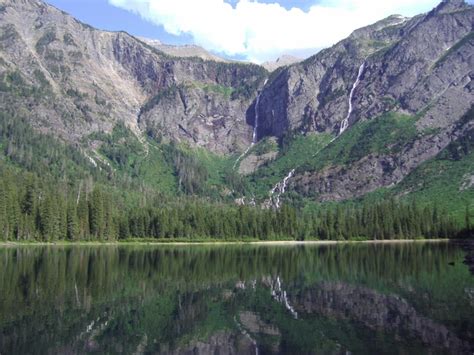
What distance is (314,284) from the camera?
6938cm

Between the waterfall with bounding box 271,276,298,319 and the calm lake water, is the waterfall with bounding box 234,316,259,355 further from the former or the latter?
the waterfall with bounding box 271,276,298,319

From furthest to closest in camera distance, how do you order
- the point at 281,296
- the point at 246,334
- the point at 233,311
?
the point at 281,296
the point at 233,311
the point at 246,334

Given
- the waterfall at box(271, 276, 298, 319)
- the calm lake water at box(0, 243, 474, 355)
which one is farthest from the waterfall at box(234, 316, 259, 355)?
the waterfall at box(271, 276, 298, 319)

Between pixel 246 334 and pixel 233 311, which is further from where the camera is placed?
pixel 233 311

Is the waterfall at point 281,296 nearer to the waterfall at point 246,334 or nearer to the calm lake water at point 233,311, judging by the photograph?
the calm lake water at point 233,311

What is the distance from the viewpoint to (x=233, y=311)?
49.7 m

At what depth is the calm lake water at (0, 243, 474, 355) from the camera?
36.2 m

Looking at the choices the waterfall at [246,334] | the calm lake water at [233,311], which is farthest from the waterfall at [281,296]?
the waterfall at [246,334]

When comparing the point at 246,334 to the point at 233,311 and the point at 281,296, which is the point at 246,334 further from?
the point at 281,296

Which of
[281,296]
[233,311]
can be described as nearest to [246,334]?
[233,311]

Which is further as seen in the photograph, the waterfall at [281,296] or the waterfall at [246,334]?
the waterfall at [281,296]

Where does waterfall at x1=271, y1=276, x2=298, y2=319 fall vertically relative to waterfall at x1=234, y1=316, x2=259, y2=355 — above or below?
above

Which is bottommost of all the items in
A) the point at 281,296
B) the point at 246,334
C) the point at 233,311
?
the point at 246,334

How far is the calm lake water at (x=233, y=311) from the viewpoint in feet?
119
